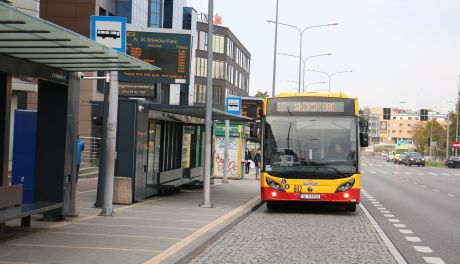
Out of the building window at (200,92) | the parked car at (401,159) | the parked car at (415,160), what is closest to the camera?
the parked car at (415,160)

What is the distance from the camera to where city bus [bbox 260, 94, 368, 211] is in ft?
53.5

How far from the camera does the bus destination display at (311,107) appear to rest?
17.1 meters

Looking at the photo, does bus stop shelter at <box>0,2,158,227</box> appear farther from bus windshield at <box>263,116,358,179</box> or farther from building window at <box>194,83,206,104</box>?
building window at <box>194,83,206,104</box>

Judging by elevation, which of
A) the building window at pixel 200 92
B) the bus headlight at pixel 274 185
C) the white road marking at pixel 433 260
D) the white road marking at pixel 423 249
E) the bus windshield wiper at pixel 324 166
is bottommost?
the white road marking at pixel 423 249

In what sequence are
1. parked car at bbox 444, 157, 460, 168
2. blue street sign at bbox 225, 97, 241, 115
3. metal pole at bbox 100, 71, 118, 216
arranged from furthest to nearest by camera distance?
parked car at bbox 444, 157, 460, 168
blue street sign at bbox 225, 97, 241, 115
metal pole at bbox 100, 71, 118, 216

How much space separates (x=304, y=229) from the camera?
13.4m

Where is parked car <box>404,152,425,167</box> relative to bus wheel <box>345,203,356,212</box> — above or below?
above

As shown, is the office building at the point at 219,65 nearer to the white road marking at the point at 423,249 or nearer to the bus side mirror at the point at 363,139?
the bus side mirror at the point at 363,139

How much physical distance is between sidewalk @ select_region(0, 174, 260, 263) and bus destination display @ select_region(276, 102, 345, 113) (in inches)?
114

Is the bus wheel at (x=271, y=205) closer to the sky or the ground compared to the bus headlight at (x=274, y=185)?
closer to the ground

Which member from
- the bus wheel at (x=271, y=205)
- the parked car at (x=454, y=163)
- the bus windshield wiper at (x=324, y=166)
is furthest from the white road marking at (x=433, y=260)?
the parked car at (x=454, y=163)

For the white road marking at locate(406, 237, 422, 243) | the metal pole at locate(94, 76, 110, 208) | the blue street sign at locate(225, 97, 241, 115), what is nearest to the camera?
the white road marking at locate(406, 237, 422, 243)

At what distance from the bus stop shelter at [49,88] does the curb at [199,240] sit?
235 centimetres

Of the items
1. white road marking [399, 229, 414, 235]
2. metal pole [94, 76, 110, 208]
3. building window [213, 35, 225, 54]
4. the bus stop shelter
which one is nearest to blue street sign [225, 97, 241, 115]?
metal pole [94, 76, 110, 208]
